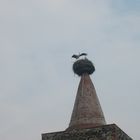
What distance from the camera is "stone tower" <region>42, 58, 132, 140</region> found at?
18.0 meters

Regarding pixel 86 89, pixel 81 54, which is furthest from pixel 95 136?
pixel 81 54

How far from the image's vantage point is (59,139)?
60.5ft

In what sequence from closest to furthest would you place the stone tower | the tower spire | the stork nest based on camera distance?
the stone tower → the tower spire → the stork nest

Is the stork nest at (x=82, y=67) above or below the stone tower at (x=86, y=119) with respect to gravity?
above

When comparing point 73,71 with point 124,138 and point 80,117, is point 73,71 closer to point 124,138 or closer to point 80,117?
point 80,117

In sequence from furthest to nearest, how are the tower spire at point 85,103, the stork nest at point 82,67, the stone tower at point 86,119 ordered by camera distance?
the stork nest at point 82,67 < the tower spire at point 85,103 < the stone tower at point 86,119

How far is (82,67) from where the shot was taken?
2114 cm

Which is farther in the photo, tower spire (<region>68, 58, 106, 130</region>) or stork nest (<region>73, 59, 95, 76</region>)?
stork nest (<region>73, 59, 95, 76</region>)

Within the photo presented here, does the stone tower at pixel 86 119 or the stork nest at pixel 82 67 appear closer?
the stone tower at pixel 86 119

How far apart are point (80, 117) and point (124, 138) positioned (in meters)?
2.08

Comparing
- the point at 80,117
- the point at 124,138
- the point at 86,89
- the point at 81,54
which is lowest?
the point at 124,138

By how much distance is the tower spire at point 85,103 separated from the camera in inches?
753

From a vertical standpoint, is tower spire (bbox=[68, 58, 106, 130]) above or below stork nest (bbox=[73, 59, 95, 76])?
below

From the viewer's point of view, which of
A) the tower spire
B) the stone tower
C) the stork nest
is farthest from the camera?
the stork nest
